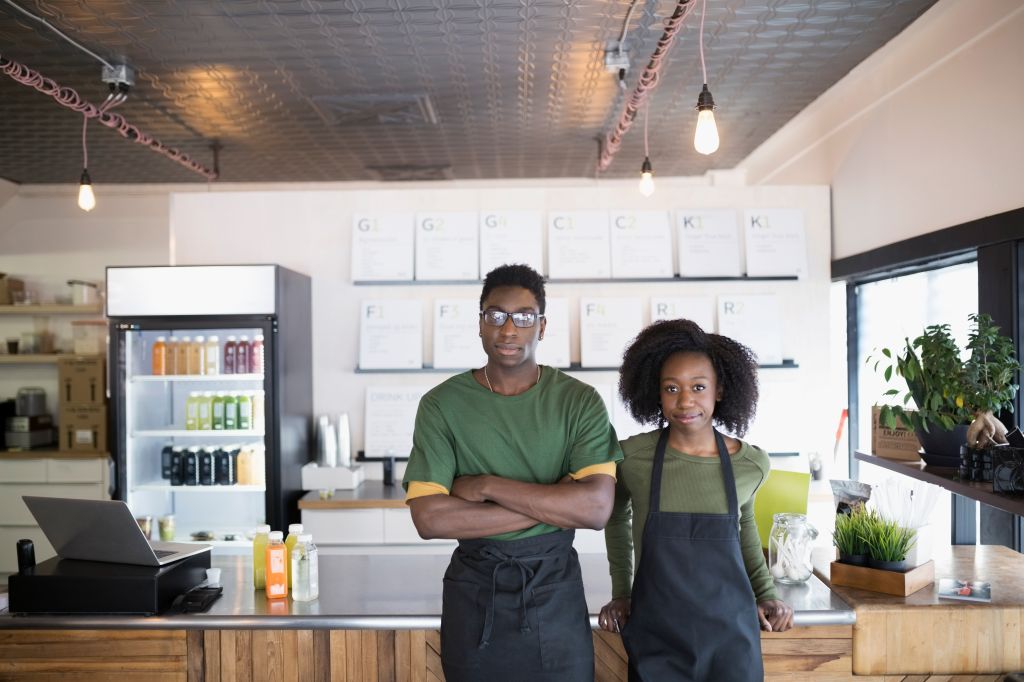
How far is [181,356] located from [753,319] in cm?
330

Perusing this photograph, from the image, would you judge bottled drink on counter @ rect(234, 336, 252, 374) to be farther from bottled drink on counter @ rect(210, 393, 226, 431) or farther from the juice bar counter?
the juice bar counter

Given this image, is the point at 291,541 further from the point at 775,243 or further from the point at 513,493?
→ the point at 775,243

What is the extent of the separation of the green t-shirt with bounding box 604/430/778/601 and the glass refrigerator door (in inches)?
104

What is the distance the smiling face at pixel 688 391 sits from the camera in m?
1.80

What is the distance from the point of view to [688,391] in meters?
1.81

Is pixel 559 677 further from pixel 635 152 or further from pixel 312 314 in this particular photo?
pixel 635 152

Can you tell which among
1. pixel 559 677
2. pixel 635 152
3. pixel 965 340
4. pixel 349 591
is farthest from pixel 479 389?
pixel 635 152

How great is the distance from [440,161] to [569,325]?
261 cm

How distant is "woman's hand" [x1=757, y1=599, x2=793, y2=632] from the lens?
182 cm

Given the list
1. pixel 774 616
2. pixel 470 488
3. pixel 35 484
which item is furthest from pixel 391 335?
pixel 35 484

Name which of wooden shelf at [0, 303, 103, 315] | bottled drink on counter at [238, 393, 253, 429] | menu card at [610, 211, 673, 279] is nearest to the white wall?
menu card at [610, 211, 673, 279]

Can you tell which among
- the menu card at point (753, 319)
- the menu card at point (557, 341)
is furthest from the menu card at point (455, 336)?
the menu card at point (753, 319)

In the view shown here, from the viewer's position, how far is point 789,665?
199cm

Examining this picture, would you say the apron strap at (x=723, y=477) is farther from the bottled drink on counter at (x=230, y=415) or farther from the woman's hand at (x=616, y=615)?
the bottled drink on counter at (x=230, y=415)
